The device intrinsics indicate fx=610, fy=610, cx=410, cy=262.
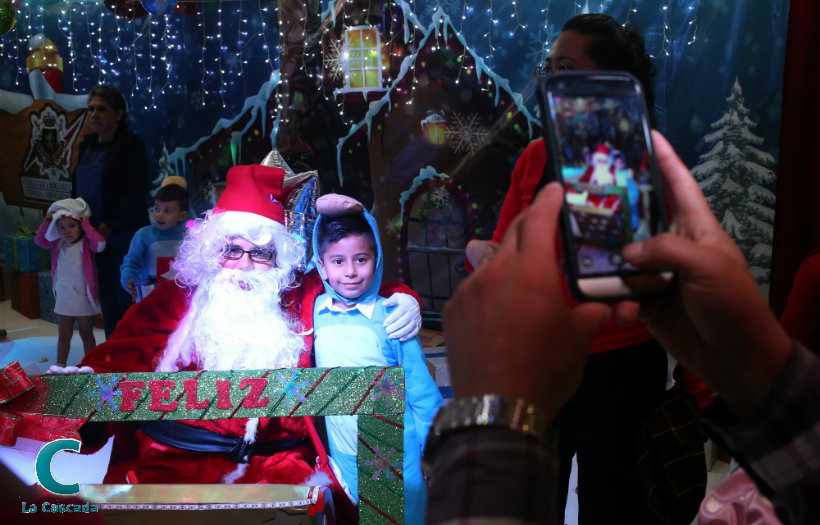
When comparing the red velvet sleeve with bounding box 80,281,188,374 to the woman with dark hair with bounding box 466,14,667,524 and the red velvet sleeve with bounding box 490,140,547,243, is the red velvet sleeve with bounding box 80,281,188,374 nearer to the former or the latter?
the red velvet sleeve with bounding box 490,140,547,243

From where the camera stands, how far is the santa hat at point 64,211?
310 cm

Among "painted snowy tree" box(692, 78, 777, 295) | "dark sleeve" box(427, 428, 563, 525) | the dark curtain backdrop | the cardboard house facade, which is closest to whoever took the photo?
"dark sleeve" box(427, 428, 563, 525)

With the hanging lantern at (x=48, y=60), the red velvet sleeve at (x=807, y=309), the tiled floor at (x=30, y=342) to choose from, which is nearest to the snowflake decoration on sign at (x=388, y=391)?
the red velvet sleeve at (x=807, y=309)

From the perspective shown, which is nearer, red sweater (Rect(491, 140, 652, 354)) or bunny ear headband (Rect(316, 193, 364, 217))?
red sweater (Rect(491, 140, 652, 354))

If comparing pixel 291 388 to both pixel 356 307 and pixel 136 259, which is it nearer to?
pixel 356 307

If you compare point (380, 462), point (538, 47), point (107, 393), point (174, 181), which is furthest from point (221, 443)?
point (538, 47)

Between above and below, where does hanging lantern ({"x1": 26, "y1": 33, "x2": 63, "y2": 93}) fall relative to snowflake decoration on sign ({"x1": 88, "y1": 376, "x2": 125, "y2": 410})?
above

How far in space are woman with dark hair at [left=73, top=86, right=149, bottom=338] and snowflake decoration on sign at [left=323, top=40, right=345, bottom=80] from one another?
1.05 meters

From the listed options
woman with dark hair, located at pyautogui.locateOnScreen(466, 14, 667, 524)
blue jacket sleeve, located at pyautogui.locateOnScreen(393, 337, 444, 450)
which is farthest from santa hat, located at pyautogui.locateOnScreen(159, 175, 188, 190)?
woman with dark hair, located at pyautogui.locateOnScreen(466, 14, 667, 524)

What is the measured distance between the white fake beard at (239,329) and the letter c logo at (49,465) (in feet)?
1.73

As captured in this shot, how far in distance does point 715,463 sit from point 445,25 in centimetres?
239

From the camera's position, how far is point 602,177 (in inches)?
23.8

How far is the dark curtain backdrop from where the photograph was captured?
2.55 meters

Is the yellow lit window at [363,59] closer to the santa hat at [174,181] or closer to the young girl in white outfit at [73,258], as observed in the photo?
the santa hat at [174,181]
